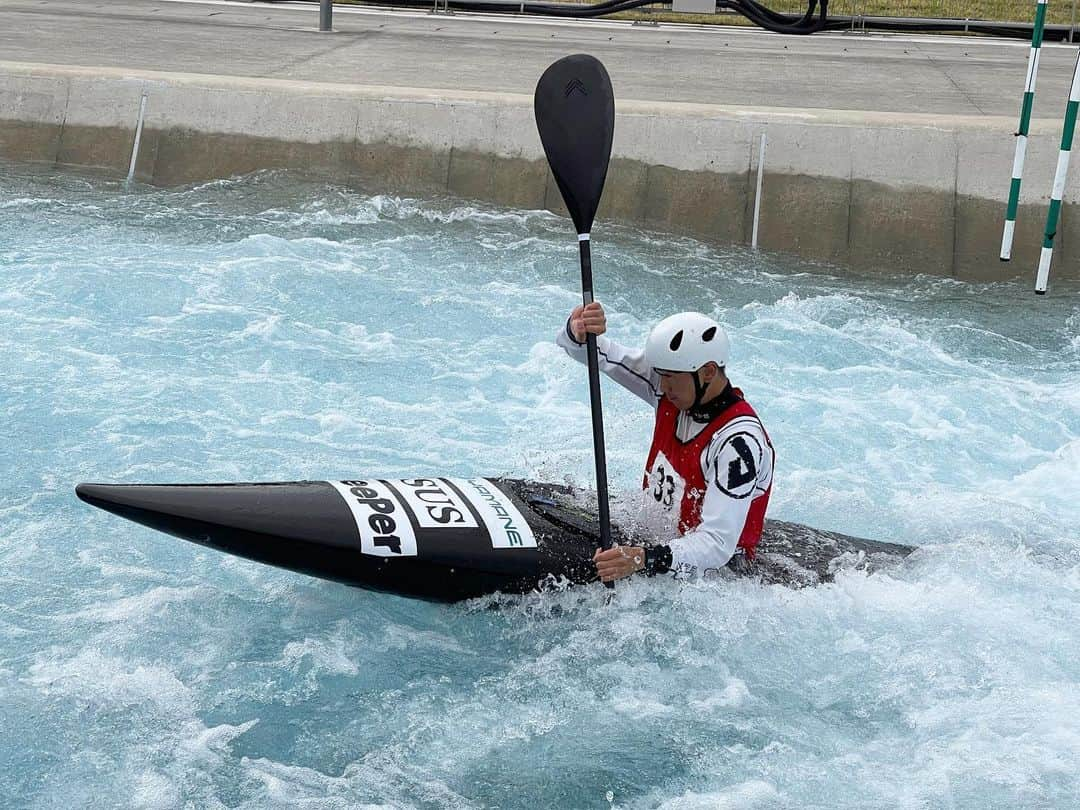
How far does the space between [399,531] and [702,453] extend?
983 mm

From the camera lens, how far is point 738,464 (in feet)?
12.7

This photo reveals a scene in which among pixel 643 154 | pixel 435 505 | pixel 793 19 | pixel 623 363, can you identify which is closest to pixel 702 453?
pixel 623 363

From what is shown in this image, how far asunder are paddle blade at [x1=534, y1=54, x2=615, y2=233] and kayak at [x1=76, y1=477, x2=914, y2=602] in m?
1.22

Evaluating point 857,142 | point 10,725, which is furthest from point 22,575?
point 857,142

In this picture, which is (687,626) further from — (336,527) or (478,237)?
Answer: (478,237)

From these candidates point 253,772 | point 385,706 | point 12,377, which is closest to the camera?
point 253,772

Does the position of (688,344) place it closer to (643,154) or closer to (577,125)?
(577,125)

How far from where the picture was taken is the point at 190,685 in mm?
4180

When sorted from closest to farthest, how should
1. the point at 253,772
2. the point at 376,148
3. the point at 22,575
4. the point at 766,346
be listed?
the point at 253,772 < the point at 22,575 < the point at 766,346 < the point at 376,148

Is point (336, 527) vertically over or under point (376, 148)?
under

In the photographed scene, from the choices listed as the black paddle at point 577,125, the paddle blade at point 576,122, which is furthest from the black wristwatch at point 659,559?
the paddle blade at point 576,122

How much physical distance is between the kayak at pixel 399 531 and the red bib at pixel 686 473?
18cm

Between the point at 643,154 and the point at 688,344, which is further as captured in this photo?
the point at 643,154

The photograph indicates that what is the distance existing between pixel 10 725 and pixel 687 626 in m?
2.22
